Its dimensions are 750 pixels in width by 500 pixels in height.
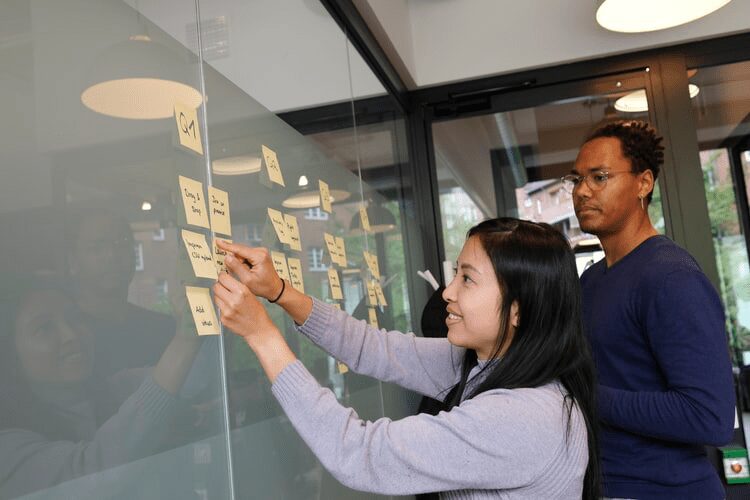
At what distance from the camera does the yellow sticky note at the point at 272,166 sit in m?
1.28

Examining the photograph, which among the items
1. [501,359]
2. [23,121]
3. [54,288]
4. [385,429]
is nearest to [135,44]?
[23,121]

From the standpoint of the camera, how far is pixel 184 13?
99 cm

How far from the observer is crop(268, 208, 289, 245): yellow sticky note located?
128 centimetres

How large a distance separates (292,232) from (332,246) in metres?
0.26

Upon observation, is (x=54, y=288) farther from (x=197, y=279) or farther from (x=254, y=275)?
(x=254, y=275)

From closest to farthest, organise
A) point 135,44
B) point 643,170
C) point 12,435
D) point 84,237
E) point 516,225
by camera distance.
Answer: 1. point 12,435
2. point 84,237
3. point 135,44
4. point 516,225
5. point 643,170

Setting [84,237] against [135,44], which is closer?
[84,237]

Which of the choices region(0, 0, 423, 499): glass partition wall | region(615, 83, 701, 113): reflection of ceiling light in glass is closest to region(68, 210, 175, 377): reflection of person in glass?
region(0, 0, 423, 499): glass partition wall

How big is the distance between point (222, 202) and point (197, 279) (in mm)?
165

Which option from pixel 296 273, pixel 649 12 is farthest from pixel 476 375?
pixel 649 12

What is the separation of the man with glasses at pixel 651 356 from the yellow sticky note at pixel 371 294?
2.03 ft

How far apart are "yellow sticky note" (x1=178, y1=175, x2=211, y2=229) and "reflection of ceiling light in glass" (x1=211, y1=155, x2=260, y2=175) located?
0.07 m

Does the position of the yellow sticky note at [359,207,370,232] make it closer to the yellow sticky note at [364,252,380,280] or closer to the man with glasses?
the yellow sticky note at [364,252,380,280]

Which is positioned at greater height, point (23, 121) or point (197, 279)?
point (23, 121)
